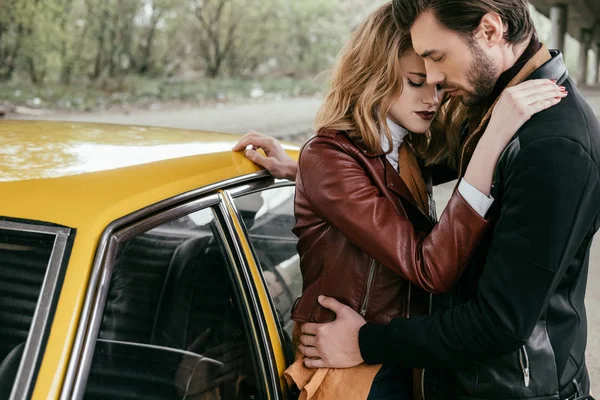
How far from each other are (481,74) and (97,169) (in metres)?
0.97

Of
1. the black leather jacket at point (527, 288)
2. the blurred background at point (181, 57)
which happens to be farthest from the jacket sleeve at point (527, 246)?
the blurred background at point (181, 57)

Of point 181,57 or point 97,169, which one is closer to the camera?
point 97,169

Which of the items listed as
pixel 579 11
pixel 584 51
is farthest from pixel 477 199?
pixel 584 51

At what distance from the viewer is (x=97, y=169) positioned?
1.84 m

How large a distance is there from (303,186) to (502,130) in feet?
1.78

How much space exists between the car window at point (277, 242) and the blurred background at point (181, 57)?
5.91 meters

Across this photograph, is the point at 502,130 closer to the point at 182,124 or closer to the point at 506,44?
the point at 506,44

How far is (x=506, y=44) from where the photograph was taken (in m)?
1.80

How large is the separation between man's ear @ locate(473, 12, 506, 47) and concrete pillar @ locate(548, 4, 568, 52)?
63.9ft

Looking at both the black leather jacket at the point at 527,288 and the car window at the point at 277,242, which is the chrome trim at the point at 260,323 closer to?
the black leather jacket at the point at 527,288

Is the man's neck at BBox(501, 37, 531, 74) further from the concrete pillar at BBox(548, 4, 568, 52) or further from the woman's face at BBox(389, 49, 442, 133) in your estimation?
the concrete pillar at BBox(548, 4, 568, 52)

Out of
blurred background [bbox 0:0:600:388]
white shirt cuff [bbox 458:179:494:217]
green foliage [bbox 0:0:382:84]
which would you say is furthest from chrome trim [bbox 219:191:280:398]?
green foliage [bbox 0:0:382:84]

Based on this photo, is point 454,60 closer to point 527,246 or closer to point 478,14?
point 478,14

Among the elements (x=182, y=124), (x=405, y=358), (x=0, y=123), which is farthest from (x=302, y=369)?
(x=182, y=124)
